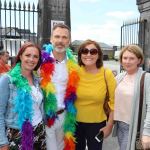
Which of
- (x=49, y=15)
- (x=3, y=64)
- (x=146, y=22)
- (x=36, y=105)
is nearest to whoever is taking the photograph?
(x=36, y=105)

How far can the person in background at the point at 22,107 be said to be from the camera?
298 cm

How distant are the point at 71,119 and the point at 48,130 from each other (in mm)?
278

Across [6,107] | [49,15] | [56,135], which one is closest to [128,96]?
[56,135]

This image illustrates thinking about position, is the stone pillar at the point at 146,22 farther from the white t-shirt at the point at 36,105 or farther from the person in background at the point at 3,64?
the white t-shirt at the point at 36,105

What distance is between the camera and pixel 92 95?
364 cm

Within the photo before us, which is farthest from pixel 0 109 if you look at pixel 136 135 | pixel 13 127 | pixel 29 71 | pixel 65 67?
pixel 136 135

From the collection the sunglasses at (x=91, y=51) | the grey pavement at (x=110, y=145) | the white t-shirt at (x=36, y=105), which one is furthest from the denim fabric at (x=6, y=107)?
the grey pavement at (x=110, y=145)

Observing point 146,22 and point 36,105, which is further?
point 146,22

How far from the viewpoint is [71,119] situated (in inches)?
142

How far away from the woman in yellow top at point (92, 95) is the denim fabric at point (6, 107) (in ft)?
2.90

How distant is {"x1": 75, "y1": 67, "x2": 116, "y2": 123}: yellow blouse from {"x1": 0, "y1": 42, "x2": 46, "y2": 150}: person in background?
1.91 ft

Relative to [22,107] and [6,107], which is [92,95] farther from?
A: [6,107]

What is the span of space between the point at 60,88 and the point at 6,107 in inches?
29.7

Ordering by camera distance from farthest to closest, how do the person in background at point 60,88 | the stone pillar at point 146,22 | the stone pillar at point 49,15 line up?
the stone pillar at point 146,22 < the stone pillar at point 49,15 < the person in background at point 60,88
